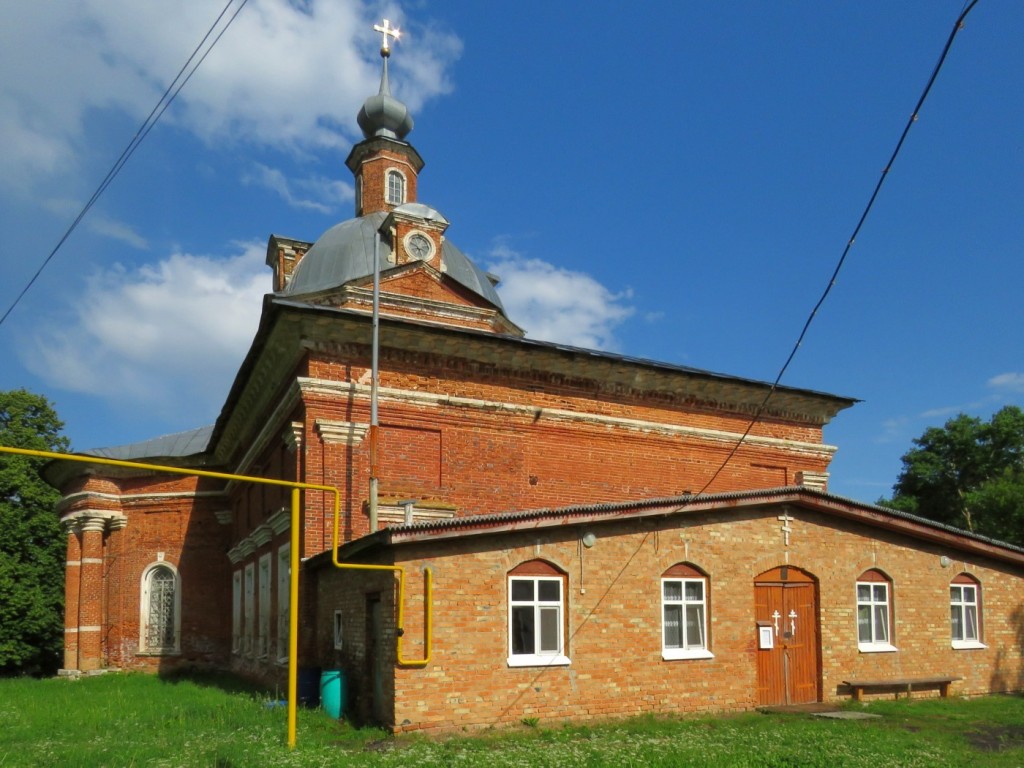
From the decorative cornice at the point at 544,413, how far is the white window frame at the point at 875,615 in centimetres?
611

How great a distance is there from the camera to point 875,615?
16375 mm

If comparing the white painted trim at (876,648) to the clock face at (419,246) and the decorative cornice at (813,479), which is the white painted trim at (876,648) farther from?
the clock face at (419,246)

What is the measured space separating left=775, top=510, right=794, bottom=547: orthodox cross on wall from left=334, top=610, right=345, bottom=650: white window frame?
7366 millimetres

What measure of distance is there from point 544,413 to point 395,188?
682 inches

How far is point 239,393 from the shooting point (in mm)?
22391

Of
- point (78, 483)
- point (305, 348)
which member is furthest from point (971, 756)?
point (78, 483)

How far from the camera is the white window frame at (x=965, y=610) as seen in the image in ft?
56.4

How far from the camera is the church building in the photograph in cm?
1327

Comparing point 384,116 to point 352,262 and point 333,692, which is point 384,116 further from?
point 333,692

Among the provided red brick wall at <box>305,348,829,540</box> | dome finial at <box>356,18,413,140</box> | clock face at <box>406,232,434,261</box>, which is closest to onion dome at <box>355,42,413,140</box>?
dome finial at <box>356,18,413,140</box>

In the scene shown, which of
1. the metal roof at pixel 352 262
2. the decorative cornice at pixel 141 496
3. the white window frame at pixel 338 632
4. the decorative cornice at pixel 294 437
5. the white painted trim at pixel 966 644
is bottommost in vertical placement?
the white painted trim at pixel 966 644

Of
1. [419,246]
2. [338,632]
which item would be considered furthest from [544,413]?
[419,246]

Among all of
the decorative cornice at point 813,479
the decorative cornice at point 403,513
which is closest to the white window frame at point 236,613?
the decorative cornice at point 403,513

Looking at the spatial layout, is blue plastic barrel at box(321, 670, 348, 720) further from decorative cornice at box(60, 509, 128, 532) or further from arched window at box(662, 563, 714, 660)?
decorative cornice at box(60, 509, 128, 532)
